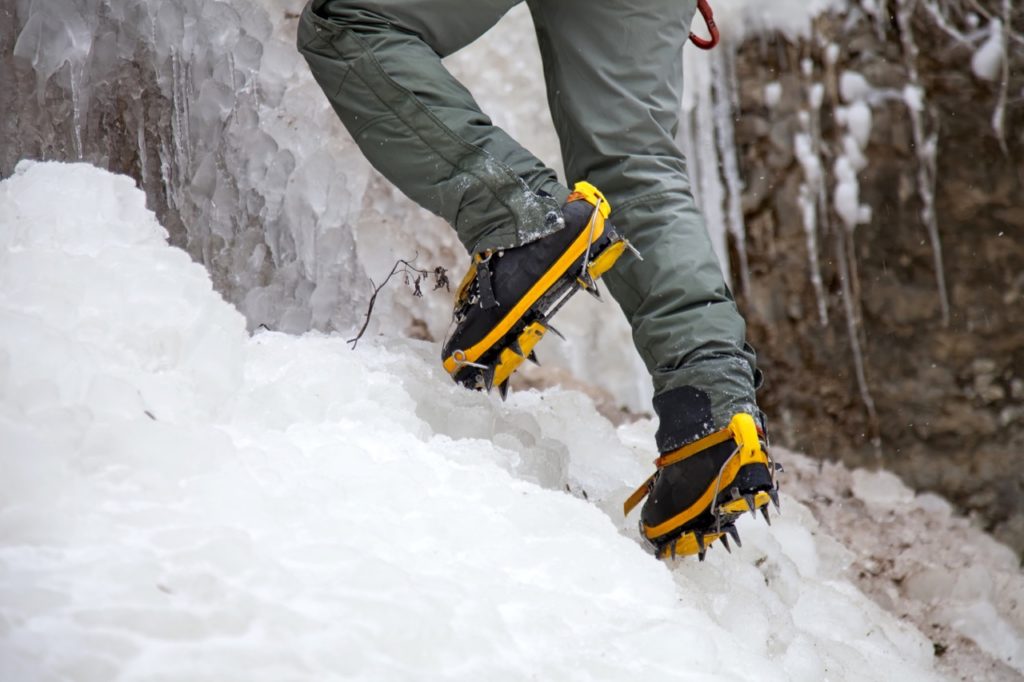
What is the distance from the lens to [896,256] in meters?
3.18

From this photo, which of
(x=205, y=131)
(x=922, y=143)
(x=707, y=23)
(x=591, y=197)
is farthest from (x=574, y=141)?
(x=922, y=143)

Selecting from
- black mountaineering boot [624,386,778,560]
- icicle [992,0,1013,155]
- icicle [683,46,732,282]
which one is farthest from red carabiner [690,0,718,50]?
icicle [992,0,1013,155]

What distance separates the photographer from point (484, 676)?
101 centimetres

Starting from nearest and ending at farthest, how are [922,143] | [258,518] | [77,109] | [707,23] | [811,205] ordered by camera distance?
[258,518], [707,23], [77,109], [922,143], [811,205]

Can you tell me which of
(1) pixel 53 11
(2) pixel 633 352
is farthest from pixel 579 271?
(2) pixel 633 352

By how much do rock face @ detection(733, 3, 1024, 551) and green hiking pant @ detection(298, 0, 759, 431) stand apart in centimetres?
165

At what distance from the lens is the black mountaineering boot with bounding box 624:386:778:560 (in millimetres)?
1447

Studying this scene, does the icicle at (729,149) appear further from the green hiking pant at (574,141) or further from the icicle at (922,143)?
the green hiking pant at (574,141)

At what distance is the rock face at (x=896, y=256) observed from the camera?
10.0 feet

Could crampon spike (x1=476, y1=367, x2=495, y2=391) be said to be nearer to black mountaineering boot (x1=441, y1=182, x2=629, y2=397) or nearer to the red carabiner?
black mountaineering boot (x1=441, y1=182, x2=629, y2=397)

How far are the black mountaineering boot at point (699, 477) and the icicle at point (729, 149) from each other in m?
1.88

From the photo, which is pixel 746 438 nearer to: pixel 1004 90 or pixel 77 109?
pixel 77 109

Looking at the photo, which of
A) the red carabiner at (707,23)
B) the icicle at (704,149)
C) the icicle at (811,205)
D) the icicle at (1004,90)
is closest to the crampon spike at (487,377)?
the red carabiner at (707,23)

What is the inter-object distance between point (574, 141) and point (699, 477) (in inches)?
22.4
